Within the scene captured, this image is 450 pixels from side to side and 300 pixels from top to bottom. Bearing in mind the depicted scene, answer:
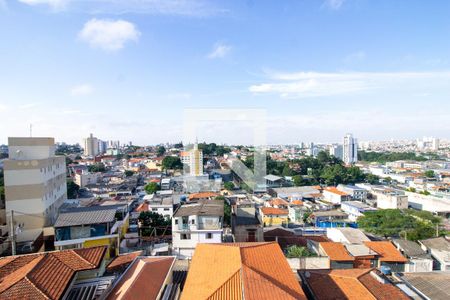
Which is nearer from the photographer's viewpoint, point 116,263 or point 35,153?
point 116,263

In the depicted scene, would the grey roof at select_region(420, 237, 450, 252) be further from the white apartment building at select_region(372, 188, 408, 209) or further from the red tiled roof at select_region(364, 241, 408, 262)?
the white apartment building at select_region(372, 188, 408, 209)

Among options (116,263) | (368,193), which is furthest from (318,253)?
(368,193)

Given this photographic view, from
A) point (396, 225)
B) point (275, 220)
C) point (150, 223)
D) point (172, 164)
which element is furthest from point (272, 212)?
point (172, 164)

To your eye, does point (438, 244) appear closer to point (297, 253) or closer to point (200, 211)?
point (297, 253)

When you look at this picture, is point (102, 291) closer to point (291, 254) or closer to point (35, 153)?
point (291, 254)

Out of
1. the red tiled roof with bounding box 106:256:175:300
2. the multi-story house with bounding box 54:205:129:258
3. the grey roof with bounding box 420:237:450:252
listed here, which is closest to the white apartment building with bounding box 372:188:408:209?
the grey roof with bounding box 420:237:450:252

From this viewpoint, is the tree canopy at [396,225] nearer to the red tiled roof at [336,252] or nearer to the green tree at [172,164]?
the red tiled roof at [336,252]

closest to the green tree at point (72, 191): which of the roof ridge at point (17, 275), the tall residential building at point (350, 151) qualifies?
the roof ridge at point (17, 275)
